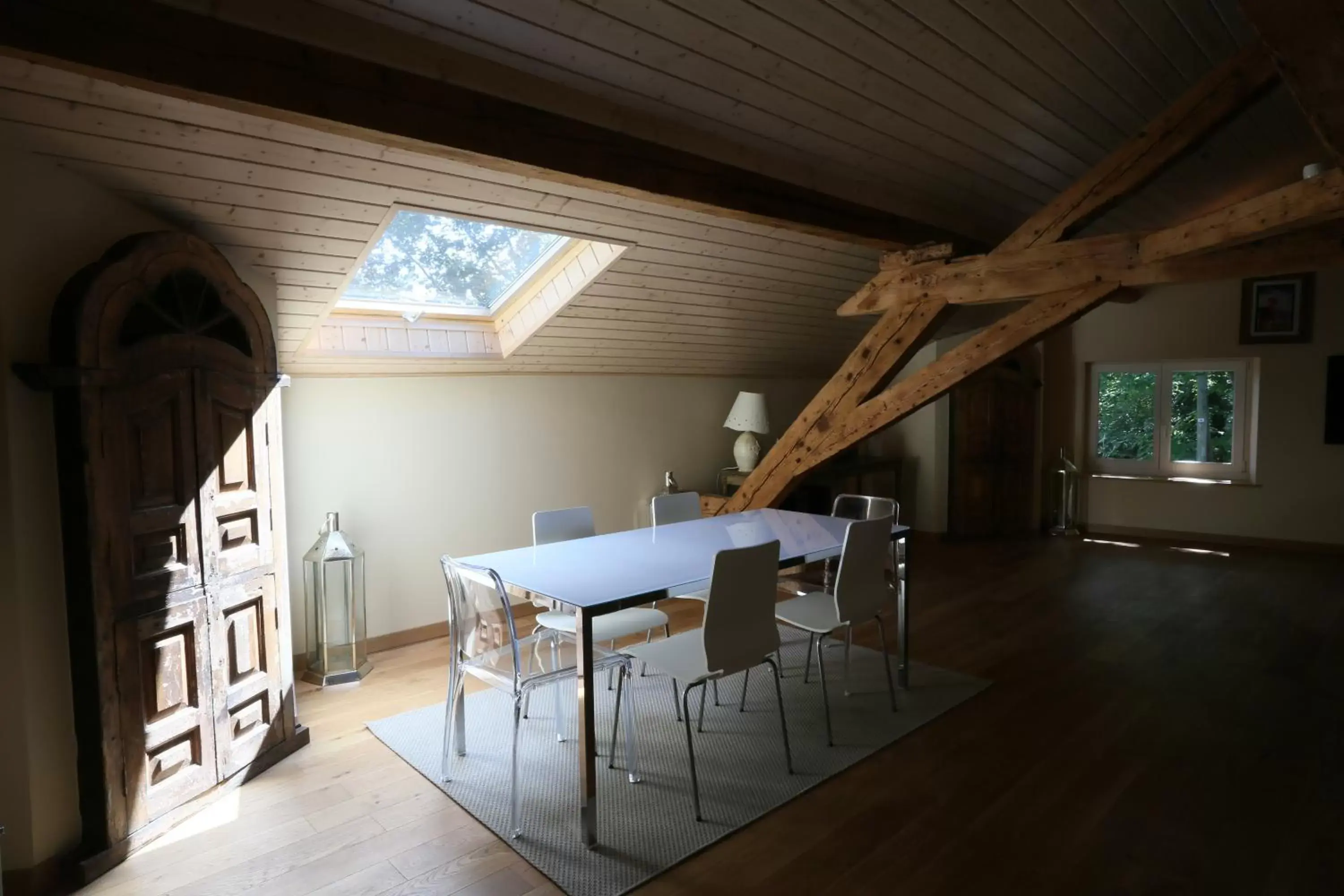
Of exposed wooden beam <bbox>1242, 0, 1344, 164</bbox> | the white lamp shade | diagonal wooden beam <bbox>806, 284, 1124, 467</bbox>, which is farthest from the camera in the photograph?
the white lamp shade

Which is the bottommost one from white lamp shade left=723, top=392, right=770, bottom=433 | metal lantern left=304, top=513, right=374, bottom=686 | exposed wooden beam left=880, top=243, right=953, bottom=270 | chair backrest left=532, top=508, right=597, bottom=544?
metal lantern left=304, top=513, right=374, bottom=686

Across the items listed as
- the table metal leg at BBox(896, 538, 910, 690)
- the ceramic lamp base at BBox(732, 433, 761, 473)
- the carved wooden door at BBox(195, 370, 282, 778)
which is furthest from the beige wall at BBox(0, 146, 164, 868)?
the ceramic lamp base at BBox(732, 433, 761, 473)

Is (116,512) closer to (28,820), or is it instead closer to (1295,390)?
(28,820)

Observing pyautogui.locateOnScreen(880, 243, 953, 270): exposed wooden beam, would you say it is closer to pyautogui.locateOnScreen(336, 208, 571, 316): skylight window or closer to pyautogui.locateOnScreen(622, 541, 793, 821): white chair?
pyautogui.locateOnScreen(336, 208, 571, 316): skylight window

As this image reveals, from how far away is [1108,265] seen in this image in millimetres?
3576

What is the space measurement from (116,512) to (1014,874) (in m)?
2.75

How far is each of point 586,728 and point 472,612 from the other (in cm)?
58

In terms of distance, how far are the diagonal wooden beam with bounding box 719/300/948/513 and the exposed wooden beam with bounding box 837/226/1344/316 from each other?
188mm

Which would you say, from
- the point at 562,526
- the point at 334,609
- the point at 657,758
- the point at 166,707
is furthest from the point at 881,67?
the point at 334,609

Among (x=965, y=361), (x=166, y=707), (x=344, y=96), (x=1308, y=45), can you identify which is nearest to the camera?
(x=1308, y=45)

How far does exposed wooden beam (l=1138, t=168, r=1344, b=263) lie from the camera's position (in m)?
2.84

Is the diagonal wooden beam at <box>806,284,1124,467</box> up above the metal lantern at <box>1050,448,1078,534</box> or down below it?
above

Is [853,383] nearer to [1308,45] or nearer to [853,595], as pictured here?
[853,595]

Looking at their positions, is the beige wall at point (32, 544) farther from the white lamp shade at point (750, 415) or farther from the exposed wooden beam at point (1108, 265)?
the white lamp shade at point (750, 415)
